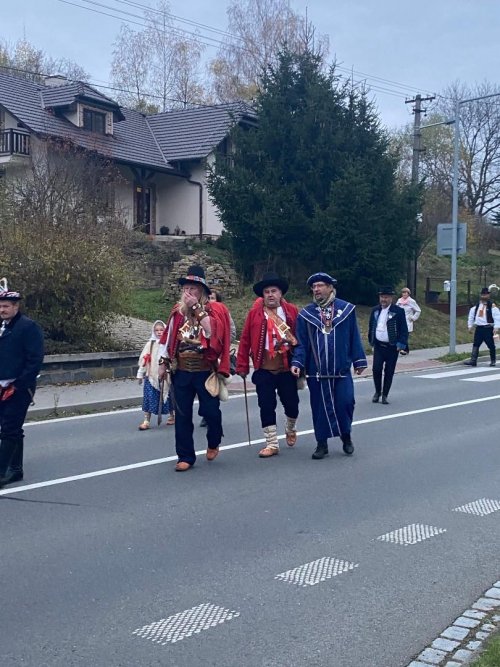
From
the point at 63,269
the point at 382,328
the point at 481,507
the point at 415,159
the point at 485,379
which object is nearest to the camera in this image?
the point at 481,507

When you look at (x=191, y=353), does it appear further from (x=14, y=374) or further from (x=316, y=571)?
(x=316, y=571)

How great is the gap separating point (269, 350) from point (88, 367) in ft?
22.4

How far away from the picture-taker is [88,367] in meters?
15.1

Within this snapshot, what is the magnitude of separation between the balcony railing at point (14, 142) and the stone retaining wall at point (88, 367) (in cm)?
1716

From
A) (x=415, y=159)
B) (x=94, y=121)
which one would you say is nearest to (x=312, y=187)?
(x=415, y=159)

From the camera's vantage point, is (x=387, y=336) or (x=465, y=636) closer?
(x=465, y=636)

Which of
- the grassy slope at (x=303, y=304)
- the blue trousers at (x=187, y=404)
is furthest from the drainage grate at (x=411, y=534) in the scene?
the grassy slope at (x=303, y=304)

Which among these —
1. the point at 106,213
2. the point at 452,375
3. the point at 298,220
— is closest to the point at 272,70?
the point at 298,220

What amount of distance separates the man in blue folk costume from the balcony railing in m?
23.8

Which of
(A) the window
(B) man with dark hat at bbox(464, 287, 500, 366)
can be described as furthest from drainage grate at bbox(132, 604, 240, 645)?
(A) the window

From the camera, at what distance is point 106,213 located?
23734mm

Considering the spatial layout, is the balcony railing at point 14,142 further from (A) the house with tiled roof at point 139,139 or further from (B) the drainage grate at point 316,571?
(B) the drainage grate at point 316,571

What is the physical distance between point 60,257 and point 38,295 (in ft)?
2.55

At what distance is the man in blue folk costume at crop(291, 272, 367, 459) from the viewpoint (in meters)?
8.95
